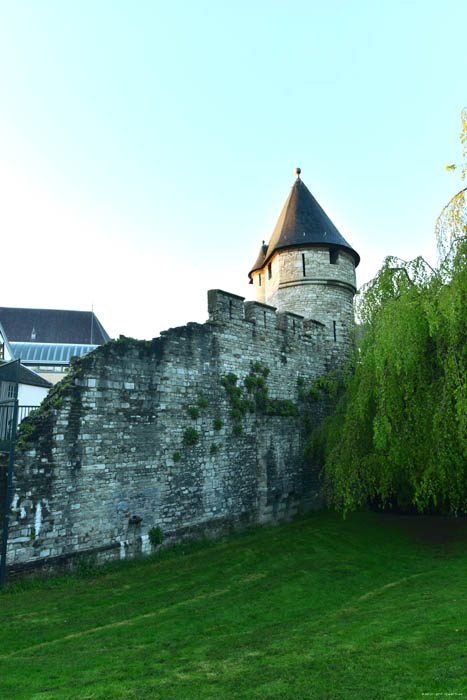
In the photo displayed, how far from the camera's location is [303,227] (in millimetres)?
15281

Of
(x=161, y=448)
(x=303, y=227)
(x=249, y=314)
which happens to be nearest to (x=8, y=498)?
(x=161, y=448)

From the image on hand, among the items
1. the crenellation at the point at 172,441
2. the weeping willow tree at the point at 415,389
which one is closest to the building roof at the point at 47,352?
the crenellation at the point at 172,441

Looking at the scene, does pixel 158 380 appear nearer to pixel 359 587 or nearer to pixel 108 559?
pixel 108 559

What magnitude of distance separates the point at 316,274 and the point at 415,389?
278 inches

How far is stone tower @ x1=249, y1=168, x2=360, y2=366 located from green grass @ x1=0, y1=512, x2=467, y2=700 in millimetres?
6772

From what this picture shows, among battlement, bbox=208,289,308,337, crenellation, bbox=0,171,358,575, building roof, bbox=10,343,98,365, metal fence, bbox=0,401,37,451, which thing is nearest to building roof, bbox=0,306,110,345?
building roof, bbox=10,343,98,365

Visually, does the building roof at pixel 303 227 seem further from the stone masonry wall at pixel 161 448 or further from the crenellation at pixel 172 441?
the stone masonry wall at pixel 161 448

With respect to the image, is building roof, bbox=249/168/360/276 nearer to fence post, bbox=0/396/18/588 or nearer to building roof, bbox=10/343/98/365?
fence post, bbox=0/396/18/588

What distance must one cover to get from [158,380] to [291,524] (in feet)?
17.7

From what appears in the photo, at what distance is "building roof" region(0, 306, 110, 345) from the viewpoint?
3656cm

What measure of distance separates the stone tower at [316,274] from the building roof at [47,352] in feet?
77.0

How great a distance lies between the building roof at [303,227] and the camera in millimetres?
14961

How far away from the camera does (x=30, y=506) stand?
7309 millimetres

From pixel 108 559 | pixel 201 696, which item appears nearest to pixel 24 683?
pixel 201 696
